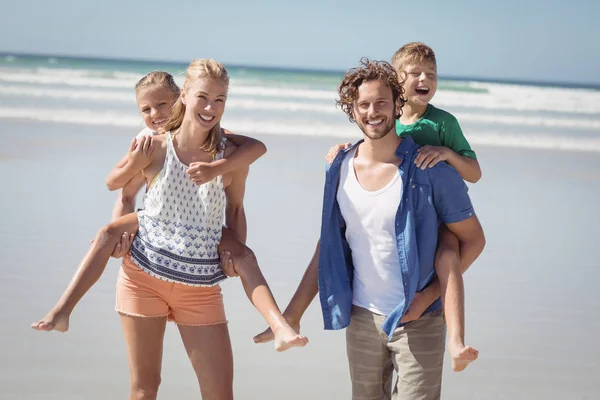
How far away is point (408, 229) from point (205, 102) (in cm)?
97

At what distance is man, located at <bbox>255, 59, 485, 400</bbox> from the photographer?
299 centimetres

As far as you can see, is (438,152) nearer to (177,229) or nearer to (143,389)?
(177,229)

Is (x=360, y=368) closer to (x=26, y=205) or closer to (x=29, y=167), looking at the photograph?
(x=26, y=205)

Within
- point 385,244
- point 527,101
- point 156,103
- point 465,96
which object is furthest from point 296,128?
point 465,96

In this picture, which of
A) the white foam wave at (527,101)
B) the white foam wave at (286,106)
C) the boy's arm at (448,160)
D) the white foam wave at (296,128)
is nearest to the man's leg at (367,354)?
the boy's arm at (448,160)

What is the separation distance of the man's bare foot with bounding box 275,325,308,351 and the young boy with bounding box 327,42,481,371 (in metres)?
0.41

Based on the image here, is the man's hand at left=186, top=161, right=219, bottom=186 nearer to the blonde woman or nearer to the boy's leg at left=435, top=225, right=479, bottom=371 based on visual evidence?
the blonde woman

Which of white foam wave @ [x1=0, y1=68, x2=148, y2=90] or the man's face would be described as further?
white foam wave @ [x1=0, y1=68, x2=148, y2=90]

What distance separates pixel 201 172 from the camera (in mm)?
3133

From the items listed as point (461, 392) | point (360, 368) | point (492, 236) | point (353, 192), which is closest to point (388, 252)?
point (353, 192)

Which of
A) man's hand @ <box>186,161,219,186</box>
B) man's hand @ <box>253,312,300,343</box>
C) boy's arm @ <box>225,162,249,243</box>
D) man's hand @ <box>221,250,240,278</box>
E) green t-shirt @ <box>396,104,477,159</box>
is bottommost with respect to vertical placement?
man's hand @ <box>253,312,300,343</box>

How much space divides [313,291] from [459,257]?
2.07 feet

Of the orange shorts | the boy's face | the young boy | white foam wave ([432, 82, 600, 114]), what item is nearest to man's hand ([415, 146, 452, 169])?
the young boy

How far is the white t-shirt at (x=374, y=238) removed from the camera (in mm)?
3023
